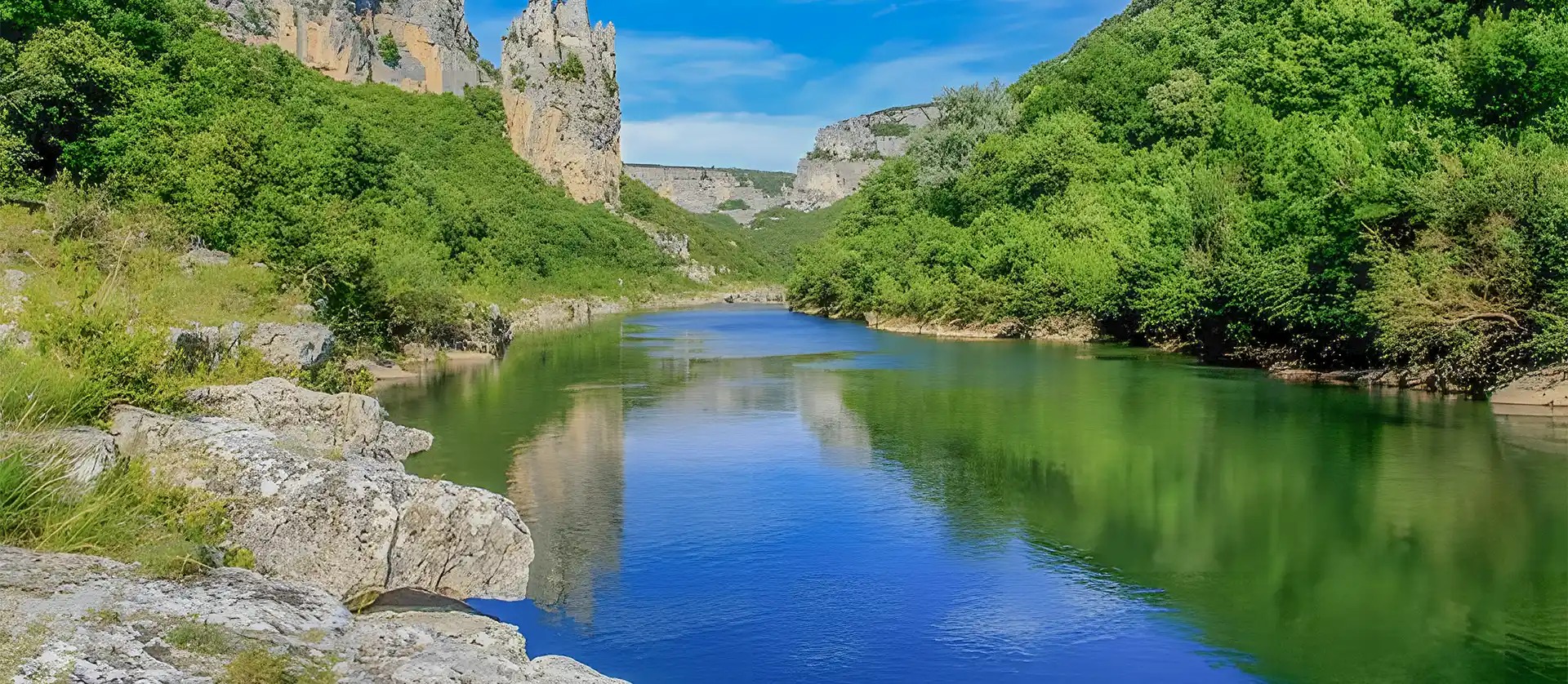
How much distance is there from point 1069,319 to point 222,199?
43.9 meters

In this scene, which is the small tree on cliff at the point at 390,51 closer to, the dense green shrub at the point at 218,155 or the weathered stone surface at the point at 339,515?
the dense green shrub at the point at 218,155

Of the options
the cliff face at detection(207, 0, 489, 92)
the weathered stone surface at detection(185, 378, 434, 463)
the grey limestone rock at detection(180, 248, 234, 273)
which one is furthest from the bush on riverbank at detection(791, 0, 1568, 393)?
the cliff face at detection(207, 0, 489, 92)

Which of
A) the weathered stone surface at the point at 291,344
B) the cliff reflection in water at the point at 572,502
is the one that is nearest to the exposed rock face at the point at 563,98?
the weathered stone surface at the point at 291,344

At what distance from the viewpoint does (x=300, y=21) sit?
118 meters

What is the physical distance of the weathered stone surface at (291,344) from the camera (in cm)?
2505

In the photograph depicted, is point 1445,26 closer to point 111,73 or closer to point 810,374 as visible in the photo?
point 810,374

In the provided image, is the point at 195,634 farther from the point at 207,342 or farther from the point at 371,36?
the point at 371,36

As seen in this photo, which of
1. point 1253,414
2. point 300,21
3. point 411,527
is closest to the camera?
point 411,527

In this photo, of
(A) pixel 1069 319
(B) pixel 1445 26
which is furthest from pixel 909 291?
(B) pixel 1445 26

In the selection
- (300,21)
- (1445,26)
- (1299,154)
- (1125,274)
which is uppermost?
(300,21)

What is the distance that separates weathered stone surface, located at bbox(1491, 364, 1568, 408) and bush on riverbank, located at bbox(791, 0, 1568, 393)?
A: 0.50 meters

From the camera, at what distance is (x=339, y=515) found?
504 inches

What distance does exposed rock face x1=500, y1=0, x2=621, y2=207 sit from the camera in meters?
149

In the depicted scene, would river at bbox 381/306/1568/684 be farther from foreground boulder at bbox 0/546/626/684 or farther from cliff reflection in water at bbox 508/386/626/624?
foreground boulder at bbox 0/546/626/684
